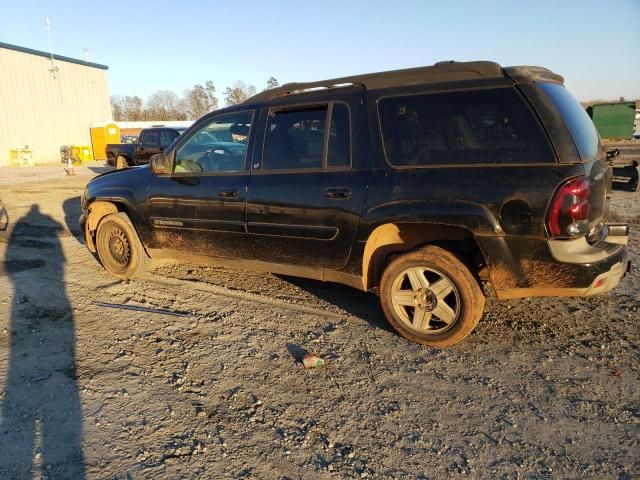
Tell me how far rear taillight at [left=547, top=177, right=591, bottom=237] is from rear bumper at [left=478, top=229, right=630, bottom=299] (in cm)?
9

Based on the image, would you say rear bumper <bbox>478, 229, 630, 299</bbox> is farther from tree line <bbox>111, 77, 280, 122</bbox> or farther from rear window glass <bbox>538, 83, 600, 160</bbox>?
tree line <bbox>111, 77, 280, 122</bbox>

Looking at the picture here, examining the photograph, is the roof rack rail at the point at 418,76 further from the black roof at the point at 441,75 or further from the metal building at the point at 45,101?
the metal building at the point at 45,101

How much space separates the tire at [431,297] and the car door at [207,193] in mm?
1490

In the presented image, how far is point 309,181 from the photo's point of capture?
367 centimetres

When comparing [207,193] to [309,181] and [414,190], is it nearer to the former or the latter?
[309,181]

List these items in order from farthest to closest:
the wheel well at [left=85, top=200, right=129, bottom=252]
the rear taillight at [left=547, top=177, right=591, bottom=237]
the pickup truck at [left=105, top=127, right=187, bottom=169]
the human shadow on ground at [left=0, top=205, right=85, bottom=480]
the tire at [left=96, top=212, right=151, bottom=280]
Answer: the pickup truck at [left=105, top=127, right=187, bottom=169]
the wheel well at [left=85, top=200, right=129, bottom=252]
the tire at [left=96, top=212, right=151, bottom=280]
the rear taillight at [left=547, top=177, right=591, bottom=237]
the human shadow on ground at [left=0, top=205, right=85, bottom=480]

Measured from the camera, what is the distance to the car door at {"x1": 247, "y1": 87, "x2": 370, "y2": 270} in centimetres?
350

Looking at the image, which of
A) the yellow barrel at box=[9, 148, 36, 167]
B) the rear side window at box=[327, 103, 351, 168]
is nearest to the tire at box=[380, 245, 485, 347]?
the rear side window at box=[327, 103, 351, 168]

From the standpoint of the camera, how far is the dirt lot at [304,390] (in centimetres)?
227

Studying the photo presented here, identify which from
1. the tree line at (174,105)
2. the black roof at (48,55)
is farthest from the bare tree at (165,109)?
the black roof at (48,55)

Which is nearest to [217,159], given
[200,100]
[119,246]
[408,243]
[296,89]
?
[296,89]

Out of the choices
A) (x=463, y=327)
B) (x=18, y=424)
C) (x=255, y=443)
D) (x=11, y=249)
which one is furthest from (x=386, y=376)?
(x=11, y=249)

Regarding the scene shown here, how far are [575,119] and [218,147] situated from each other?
3.16 metres

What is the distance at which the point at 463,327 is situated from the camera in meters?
3.27
